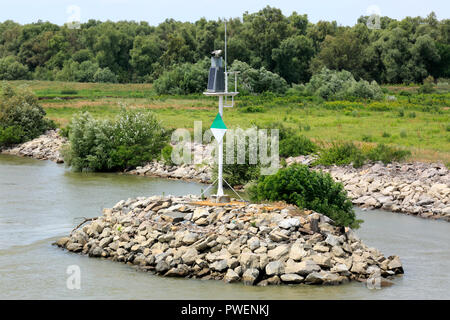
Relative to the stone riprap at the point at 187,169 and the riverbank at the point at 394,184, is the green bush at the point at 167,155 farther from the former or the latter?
the riverbank at the point at 394,184

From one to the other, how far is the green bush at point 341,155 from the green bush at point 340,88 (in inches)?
1085

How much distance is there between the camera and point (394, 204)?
23000 millimetres

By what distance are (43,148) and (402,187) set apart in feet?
76.2

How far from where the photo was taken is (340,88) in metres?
59.9

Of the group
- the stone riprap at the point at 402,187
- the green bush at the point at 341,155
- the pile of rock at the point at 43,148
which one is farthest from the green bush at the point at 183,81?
the stone riprap at the point at 402,187

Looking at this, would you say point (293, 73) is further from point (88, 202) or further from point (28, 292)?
point (28, 292)

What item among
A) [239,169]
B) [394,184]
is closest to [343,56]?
[239,169]

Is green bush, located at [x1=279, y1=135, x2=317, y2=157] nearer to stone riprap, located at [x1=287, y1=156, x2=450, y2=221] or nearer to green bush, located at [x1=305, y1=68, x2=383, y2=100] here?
stone riprap, located at [x1=287, y1=156, x2=450, y2=221]

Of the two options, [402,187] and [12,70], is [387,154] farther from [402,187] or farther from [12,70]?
[12,70]

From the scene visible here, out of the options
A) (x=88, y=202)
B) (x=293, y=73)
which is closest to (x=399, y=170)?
(x=88, y=202)

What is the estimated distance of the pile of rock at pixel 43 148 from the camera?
38625 millimetres

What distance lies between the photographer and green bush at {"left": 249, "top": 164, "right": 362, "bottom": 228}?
1572 cm

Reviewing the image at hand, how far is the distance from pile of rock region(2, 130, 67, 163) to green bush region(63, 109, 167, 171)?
173 inches

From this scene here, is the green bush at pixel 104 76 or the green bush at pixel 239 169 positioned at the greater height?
the green bush at pixel 104 76
